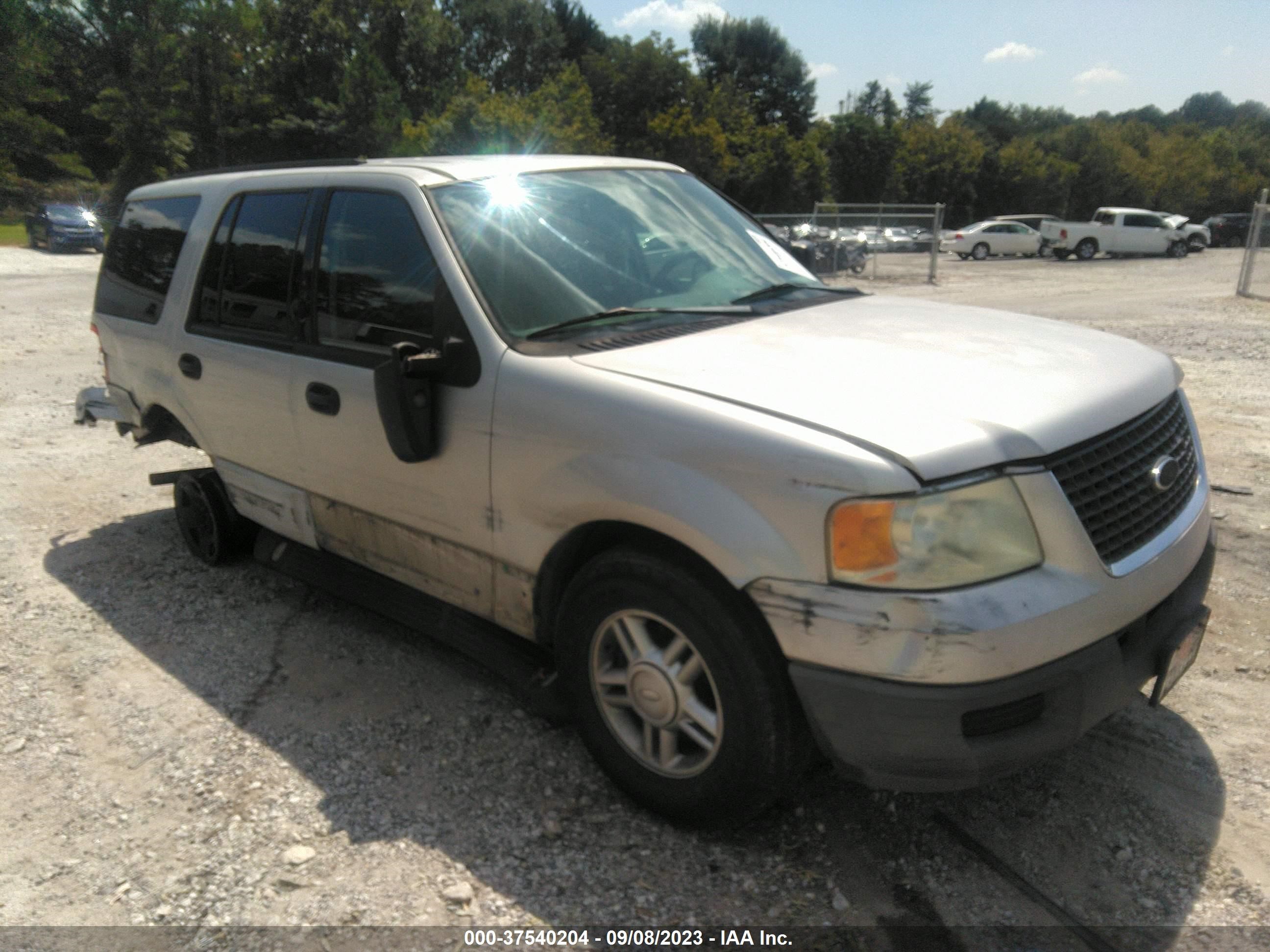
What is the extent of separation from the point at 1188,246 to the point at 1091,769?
1639 inches

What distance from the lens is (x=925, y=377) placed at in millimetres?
2748

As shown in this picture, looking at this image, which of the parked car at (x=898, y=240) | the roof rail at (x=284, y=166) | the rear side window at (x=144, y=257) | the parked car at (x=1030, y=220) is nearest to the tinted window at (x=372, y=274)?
the roof rail at (x=284, y=166)

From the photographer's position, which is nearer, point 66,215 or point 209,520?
point 209,520

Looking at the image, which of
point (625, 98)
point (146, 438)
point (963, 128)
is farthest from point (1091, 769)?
point (963, 128)

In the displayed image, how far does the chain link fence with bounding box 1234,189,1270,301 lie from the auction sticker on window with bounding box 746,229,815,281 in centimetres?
1859

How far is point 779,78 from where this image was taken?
69625 millimetres

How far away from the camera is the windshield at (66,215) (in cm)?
3086

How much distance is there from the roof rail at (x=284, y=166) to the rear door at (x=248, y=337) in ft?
0.55

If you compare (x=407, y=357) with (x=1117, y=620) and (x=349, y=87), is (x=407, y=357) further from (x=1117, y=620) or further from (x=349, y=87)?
(x=349, y=87)

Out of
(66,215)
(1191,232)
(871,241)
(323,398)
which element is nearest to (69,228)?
(66,215)

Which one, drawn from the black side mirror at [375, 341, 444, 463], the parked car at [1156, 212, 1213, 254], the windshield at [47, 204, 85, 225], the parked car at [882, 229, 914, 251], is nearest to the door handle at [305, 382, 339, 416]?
the black side mirror at [375, 341, 444, 463]

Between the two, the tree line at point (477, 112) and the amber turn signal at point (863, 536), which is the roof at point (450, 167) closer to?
the amber turn signal at point (863, 536)

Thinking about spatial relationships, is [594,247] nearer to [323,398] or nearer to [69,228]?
[323,398]

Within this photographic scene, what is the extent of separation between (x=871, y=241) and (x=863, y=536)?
79.0 feet
